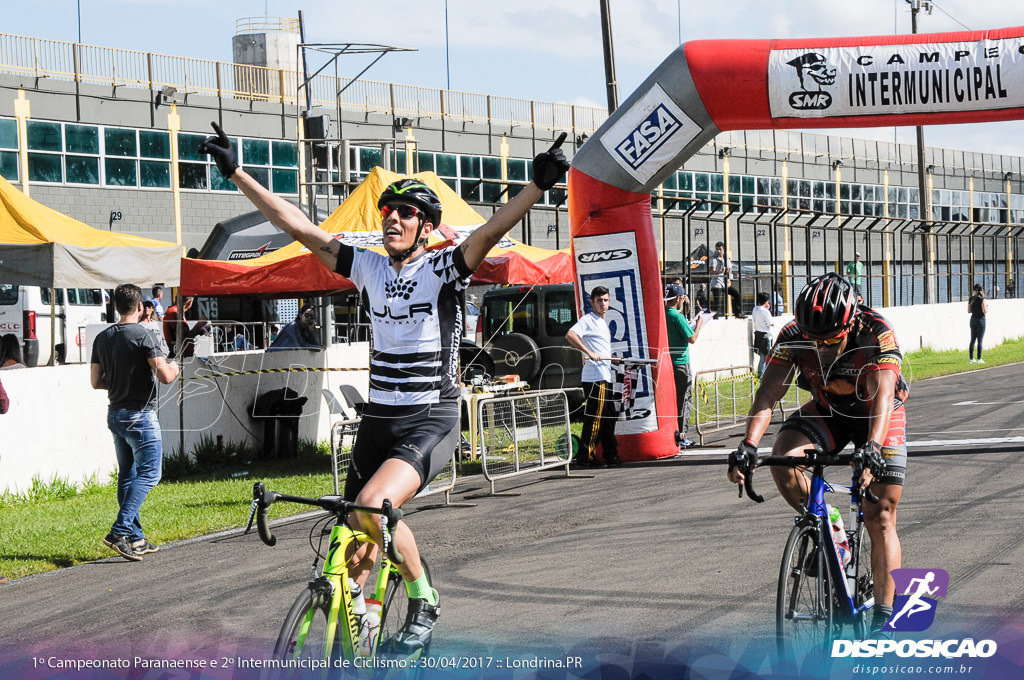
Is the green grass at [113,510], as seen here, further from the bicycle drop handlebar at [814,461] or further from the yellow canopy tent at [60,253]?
the bicycle drop handlebar at [814,461]

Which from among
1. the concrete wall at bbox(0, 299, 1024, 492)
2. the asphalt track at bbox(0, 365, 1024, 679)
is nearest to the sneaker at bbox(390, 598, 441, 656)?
the asphalt track at bbox(0, 365, 1024, 679)

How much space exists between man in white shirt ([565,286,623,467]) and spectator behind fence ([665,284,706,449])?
54.4 inches

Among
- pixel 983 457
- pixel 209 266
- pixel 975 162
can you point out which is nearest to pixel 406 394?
pixel 983 457

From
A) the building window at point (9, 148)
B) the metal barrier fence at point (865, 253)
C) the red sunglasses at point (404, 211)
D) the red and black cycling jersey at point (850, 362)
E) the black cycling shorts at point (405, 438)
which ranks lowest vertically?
the black cycling shorts at point (405, 438)

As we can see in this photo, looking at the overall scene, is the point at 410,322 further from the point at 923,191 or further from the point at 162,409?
the point at 923,191

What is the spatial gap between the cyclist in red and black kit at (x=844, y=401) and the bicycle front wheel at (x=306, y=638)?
1.93 metres

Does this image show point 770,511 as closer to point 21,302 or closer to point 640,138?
point 640,138

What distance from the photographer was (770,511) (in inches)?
364

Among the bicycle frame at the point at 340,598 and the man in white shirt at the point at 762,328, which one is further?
the man in white shirt at the point at 762,328

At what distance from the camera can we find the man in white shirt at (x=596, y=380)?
1274cm

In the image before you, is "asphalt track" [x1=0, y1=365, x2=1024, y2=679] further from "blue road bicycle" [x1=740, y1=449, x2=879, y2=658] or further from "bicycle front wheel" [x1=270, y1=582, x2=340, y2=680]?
"bicycle front wheel" [x1=270, y1=582, x2=340, y2=680]

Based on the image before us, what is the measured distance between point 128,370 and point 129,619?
260 centimetres

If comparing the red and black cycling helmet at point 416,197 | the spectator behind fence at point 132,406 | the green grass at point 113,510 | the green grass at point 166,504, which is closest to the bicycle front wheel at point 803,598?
the red and black cycling helmet at point 416,197

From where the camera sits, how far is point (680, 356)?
14672 mm
